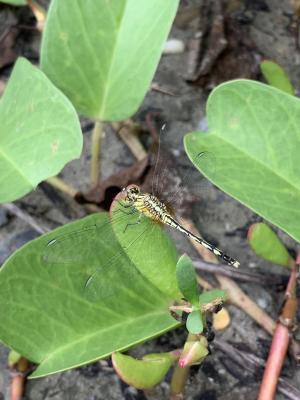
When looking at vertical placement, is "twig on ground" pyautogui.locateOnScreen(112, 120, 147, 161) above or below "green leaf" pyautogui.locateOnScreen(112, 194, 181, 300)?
below

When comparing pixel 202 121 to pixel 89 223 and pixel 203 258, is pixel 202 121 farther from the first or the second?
pixel 89 223

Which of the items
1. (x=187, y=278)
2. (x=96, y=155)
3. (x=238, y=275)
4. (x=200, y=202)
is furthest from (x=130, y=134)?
(x=187, y=278)

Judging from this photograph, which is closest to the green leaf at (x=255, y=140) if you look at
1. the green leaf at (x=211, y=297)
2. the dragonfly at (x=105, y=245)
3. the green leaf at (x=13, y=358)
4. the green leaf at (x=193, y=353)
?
the dragonfly at (x=105, y=245)

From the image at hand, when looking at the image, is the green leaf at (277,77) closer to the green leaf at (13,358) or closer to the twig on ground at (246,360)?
the twig on ground at (246,360)

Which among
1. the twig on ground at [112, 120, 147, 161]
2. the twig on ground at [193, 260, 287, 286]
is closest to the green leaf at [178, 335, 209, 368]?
the twig on ground at [193, 260, 287, 286]

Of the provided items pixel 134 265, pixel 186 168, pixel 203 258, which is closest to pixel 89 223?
pixel 134 265

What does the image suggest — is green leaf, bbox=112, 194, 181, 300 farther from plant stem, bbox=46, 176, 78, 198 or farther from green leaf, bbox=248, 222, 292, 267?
plant stem, bbox=46, 176, 78, 198
